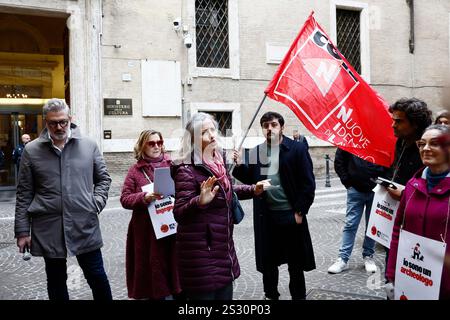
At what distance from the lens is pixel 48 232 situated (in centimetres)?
345

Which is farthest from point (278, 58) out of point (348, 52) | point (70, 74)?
point (70, 74)

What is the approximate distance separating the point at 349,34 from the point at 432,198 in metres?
14.9

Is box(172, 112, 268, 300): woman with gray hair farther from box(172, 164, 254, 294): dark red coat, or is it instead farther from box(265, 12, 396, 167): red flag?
box(265, 12, 396, 167): red flag

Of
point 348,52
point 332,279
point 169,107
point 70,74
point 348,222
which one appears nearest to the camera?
point 332,279

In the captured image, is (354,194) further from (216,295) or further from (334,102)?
(216,295)

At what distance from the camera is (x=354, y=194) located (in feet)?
17.4

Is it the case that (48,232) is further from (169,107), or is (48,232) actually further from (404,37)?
(404,37)

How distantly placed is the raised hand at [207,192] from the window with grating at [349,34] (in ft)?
47.5

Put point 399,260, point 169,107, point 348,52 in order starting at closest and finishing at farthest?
point 399,260
point 169,107
point 348,52

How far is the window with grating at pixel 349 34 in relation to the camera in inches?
632

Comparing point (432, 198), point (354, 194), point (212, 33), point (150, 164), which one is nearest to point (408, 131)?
point (432, 198)

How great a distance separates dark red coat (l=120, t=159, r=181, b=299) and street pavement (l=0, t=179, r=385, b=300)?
33.7 inches

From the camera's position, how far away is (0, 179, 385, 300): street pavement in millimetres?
4582

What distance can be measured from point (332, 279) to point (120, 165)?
9207 mm
